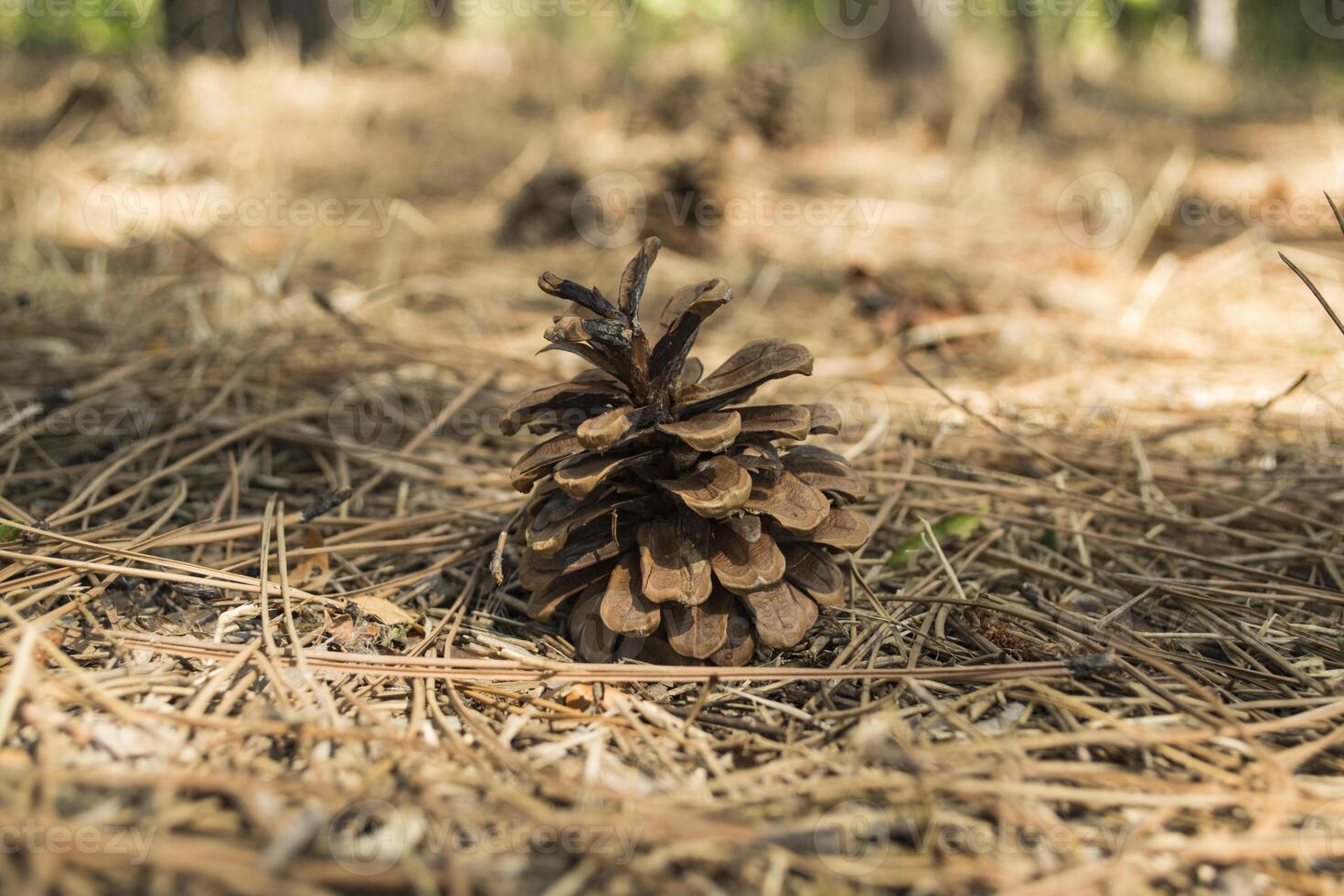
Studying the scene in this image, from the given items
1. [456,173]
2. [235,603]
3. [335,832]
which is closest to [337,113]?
[456,173]

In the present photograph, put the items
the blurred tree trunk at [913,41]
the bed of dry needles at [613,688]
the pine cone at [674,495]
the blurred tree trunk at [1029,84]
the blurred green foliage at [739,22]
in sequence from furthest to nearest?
1. the blurred green foliage at [739,22]
2. the blurred tree trunk at [913,41]
3. the blurred tree trunk at [1029,84]
4. the pine cone at [674,495]
5. the bed of dry needles at [613,688]

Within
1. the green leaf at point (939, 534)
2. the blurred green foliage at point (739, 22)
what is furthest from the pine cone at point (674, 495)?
the blurred green foliage at point (739, 22)

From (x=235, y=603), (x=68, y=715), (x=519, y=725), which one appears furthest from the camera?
(x=235, y=603)

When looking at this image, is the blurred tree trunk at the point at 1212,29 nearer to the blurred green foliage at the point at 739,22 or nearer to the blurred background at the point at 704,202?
the blurred green foliage at the point at 739,22

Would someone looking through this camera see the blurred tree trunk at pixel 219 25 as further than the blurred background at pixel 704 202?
Yes

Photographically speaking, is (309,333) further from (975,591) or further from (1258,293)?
(1258,293)

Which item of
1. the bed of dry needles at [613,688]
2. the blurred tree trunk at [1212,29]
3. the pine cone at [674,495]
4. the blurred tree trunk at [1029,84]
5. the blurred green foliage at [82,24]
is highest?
the blurred tree trunk at [1212,29]
